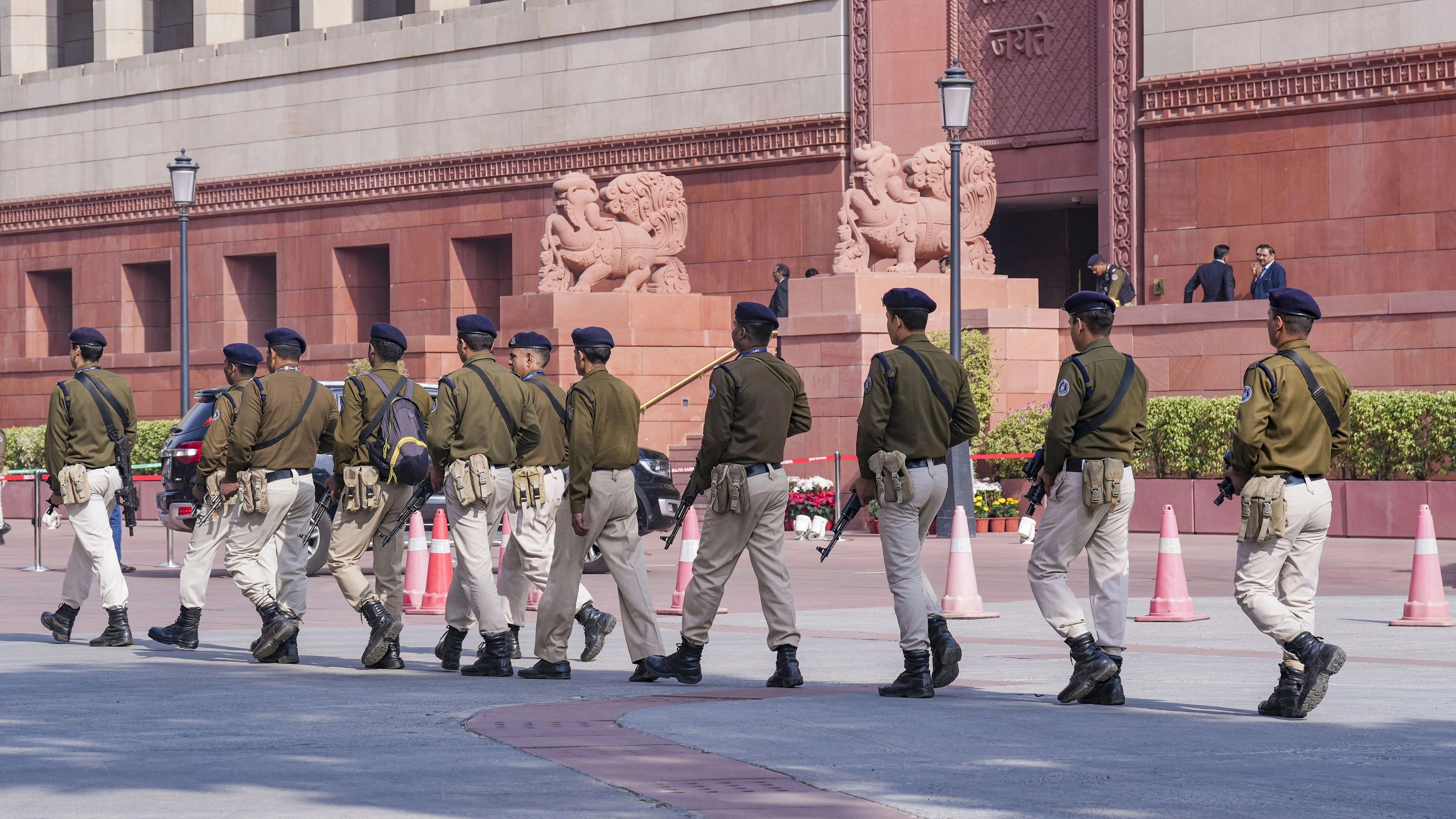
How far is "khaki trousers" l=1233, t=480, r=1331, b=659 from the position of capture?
9031 mm

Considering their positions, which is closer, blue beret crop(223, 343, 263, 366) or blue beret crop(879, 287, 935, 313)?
blue beret crop(879, 287, 935, 313)

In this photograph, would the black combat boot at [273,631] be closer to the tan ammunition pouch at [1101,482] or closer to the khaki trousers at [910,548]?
the khaki trousers at [910,548]

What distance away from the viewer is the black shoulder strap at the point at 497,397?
36.7 ft

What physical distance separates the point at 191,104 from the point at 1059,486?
33821 mm

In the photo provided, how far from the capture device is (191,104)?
133ft

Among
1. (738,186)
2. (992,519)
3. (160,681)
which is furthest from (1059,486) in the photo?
(738,186)

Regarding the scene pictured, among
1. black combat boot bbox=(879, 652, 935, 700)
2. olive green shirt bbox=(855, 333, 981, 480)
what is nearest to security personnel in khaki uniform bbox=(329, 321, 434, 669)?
olive green shirt bbox=(855, 333, 981, 480)

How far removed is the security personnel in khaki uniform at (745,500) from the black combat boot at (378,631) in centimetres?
152

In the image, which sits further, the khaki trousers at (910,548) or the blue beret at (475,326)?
the blue beret at (475,326)

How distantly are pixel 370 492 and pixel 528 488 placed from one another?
2.91 ft

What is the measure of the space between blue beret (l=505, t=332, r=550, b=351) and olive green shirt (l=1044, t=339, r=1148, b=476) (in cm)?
343

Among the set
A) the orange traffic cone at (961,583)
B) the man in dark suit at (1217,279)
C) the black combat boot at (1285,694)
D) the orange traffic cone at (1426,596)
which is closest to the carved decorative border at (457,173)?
the man in dark suit at (1217,279)

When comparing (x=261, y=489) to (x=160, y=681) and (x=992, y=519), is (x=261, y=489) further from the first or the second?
(x=992, y=519)

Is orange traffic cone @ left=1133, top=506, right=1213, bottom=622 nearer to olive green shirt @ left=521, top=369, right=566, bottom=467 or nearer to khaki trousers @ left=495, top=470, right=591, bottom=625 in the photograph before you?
khaki trousers @ left=495, top=470, right=591, bottom=625
